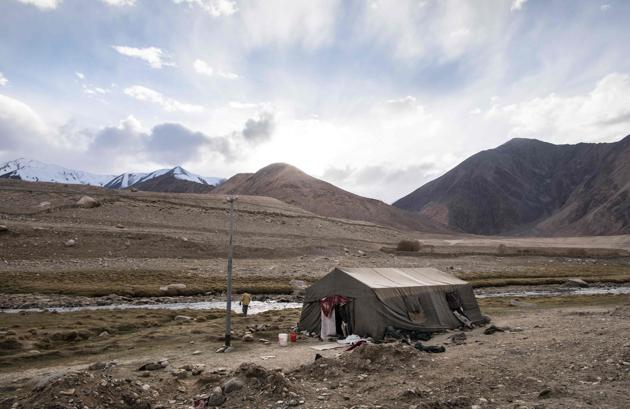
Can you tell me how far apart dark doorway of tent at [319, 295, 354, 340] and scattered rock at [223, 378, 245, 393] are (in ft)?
31.7

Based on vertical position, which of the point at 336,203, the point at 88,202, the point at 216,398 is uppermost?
the point at 336,203

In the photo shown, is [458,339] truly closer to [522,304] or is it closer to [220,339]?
[220,339]

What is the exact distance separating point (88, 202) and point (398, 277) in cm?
6345

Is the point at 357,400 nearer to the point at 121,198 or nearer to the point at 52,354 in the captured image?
the point at 52,354

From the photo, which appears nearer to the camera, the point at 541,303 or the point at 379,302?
the point at 379,302

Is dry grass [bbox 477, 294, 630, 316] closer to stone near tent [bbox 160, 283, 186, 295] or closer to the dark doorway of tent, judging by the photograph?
the dark doorway of tent

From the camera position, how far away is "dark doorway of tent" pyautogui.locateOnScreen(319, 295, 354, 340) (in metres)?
21.5

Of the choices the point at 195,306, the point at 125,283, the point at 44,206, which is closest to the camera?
the point at 195,306

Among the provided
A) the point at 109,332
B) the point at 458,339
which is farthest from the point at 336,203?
the point at 458,339

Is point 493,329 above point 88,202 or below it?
below

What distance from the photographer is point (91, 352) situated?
19.2 meters

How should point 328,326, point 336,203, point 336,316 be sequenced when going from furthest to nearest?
point 336,203 < point 336,316 < point 328,326

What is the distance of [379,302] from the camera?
68.1 ft

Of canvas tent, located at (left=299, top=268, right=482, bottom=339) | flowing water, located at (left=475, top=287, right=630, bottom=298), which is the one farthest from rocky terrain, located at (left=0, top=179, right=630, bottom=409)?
flowing water, located at (left=475, top=287, right=630, bottom=298)
